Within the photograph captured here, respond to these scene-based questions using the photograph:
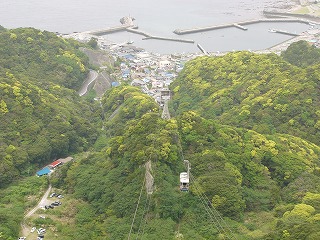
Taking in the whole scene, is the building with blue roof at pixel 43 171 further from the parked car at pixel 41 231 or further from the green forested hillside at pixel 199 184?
the parked car at pixel 41 231

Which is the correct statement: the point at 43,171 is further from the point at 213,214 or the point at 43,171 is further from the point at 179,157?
the point at 213,214

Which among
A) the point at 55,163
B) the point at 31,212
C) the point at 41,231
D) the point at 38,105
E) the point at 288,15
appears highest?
the point at 38,105

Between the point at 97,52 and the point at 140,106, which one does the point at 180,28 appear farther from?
the point at 140,106

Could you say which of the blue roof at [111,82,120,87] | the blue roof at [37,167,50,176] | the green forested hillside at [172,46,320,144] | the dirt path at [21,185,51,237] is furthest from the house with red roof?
the blue roof at [111,82,120,87]

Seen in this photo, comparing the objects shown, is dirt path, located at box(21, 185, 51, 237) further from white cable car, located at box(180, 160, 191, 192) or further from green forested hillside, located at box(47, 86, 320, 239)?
white cable car, located at box(180, 160, 191, 192)

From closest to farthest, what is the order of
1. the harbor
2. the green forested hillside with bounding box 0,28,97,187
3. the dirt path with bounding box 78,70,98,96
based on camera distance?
1. the green forested hillside with bounding box 0,28,97,187
2. the dirt path with bounding box 78,70,98,96
3. the harbor

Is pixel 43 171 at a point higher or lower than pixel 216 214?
lower

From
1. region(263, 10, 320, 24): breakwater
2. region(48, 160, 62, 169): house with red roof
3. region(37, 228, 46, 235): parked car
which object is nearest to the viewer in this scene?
region(37, 228, 46, 235): parked car

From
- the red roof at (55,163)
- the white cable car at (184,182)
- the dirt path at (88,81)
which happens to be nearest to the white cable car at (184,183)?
the white cable car at (184,182)

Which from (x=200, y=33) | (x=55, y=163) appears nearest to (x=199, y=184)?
(x=55, y=163)
